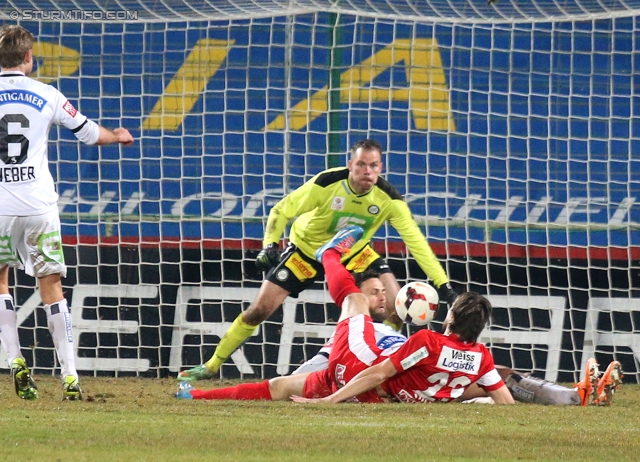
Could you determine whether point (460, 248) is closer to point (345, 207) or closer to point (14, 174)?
point (345, 207)

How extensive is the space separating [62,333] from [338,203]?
9.02 feet

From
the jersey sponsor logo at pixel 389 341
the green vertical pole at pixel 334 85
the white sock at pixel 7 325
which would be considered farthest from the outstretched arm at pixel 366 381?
the green vertical pole at pixel 334 85

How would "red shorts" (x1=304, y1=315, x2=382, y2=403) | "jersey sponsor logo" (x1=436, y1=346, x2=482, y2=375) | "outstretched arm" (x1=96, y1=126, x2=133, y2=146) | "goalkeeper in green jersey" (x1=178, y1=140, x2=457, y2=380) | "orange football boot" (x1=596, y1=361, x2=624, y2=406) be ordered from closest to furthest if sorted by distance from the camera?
1. "outstretched arm" (x1=96, y1=126, x2=133, y2=146)
2. "jersey sponsor logo" (x1=436, y1=346, x2=482, y2=375)
3. "red shorts" (x1=304, y1=315, x2=382, y2=403)
4. "orange football boot" (x1=596, y1=361, x2=624, y2=406)
5. "goalkeeper in green jersey" (x1=178, y1=140, x2=457, y2=380)

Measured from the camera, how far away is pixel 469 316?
6742mm

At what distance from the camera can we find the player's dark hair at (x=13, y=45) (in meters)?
6.05

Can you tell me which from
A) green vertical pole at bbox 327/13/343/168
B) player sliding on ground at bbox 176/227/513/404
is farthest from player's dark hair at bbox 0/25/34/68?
green vertical pole at bbox 327/13/343/168

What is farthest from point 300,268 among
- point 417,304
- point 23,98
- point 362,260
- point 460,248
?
point 23,98

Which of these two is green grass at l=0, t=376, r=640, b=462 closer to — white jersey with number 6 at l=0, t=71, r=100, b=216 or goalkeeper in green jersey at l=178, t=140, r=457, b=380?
white jersey with number 6 at l=0, t=71, r=100, b=216

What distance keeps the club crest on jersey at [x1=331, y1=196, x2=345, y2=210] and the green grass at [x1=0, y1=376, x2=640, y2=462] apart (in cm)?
212

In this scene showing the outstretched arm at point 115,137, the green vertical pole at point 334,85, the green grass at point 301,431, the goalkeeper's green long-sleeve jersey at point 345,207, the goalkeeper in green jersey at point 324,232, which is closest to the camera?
the green grass at point 301,431

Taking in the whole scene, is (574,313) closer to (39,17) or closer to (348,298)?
(348,298)

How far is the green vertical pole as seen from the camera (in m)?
9.91

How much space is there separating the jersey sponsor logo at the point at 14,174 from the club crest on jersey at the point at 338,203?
9.33ft

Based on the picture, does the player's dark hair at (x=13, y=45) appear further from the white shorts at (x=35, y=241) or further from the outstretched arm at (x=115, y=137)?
the white shorts at (x=35, y=241)
